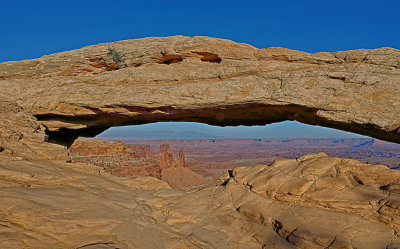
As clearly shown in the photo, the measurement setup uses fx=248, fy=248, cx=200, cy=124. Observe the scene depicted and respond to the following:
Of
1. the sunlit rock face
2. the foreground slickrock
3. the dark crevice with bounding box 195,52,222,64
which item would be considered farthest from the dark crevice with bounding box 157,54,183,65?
the foreground slickrock

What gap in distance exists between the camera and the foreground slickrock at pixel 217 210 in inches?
279

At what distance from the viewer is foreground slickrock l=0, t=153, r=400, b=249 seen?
23.3 ft

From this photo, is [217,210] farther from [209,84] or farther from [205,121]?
[205,121]

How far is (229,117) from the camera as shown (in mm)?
18203

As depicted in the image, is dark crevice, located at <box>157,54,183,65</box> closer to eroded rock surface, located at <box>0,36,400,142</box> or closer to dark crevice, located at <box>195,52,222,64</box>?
eroded rock surface, located at <box>0,36,400,142</box>

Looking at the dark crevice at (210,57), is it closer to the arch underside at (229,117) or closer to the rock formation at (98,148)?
the arch underside at (229,117)

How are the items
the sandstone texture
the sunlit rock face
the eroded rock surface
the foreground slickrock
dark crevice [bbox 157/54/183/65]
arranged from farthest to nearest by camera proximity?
the sandstone texture → dark crevice [bbox 157/54/183/65] → the eroded rock surface → the sunlit rock face → the foreground slickrock

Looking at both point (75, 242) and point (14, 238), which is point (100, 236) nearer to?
point (75, 242)

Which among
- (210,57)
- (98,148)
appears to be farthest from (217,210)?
(98,148)

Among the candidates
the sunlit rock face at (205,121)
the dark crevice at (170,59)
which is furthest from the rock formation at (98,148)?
the dark crevice at (170,59)

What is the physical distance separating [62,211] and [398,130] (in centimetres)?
1498

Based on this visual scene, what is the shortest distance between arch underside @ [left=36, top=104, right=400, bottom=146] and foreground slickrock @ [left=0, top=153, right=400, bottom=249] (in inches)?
154

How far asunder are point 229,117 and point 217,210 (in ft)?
29.6

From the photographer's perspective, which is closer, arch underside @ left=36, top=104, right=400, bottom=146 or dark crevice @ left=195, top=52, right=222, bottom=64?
arch underside @ left=36, top=104, right=400, bottom=146
